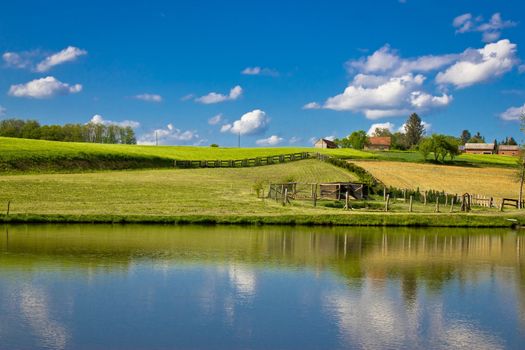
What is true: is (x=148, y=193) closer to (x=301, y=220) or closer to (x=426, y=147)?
(x=301, y=220)

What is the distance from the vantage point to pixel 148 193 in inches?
2143

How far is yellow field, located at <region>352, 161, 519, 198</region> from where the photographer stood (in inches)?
3077

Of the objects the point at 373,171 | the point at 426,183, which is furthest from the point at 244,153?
the point at 426,183

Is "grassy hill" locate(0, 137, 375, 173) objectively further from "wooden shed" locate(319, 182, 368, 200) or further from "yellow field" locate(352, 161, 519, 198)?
"yellow field" locate(352, 161, 519, 198)

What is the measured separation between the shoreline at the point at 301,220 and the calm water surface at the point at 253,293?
584cm

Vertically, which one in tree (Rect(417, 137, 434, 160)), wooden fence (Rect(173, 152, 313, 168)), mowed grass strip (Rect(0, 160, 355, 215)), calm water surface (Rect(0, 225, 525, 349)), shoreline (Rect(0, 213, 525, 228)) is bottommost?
calm water surface (Rect(0, 225, 525, 349))

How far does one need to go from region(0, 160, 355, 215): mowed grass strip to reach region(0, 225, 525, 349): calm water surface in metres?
11.9

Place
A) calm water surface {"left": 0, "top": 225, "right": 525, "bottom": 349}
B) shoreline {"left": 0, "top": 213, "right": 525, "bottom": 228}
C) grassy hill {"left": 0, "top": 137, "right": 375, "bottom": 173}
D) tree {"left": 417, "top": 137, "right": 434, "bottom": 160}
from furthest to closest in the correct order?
1. tree {"left": 417, "top": 137, "right": 434, "bottom": 160}
2. grassy hill {"left": 0, "top": 137, "right": 375, "bottom": 173}
3. shoreline {"left": 0, "top": 213, "right": 525, "bottom": 228}
4. calm water surface {"left": 0, "top": 225, "right": 525, "bottom": 349}

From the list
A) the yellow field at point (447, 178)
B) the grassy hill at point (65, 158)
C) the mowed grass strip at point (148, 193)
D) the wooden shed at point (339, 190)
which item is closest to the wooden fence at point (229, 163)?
the grassy hill at point (65, 158)

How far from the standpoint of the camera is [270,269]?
23.7 m

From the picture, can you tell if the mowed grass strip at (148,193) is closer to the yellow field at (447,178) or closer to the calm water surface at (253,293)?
the calm water surface at (253,293)

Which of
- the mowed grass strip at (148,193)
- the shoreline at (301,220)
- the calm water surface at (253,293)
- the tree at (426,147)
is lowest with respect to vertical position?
the calm water surface at (253,293)

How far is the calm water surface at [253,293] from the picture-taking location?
47.3ft

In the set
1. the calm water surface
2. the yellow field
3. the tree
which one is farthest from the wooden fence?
the calm water surface
